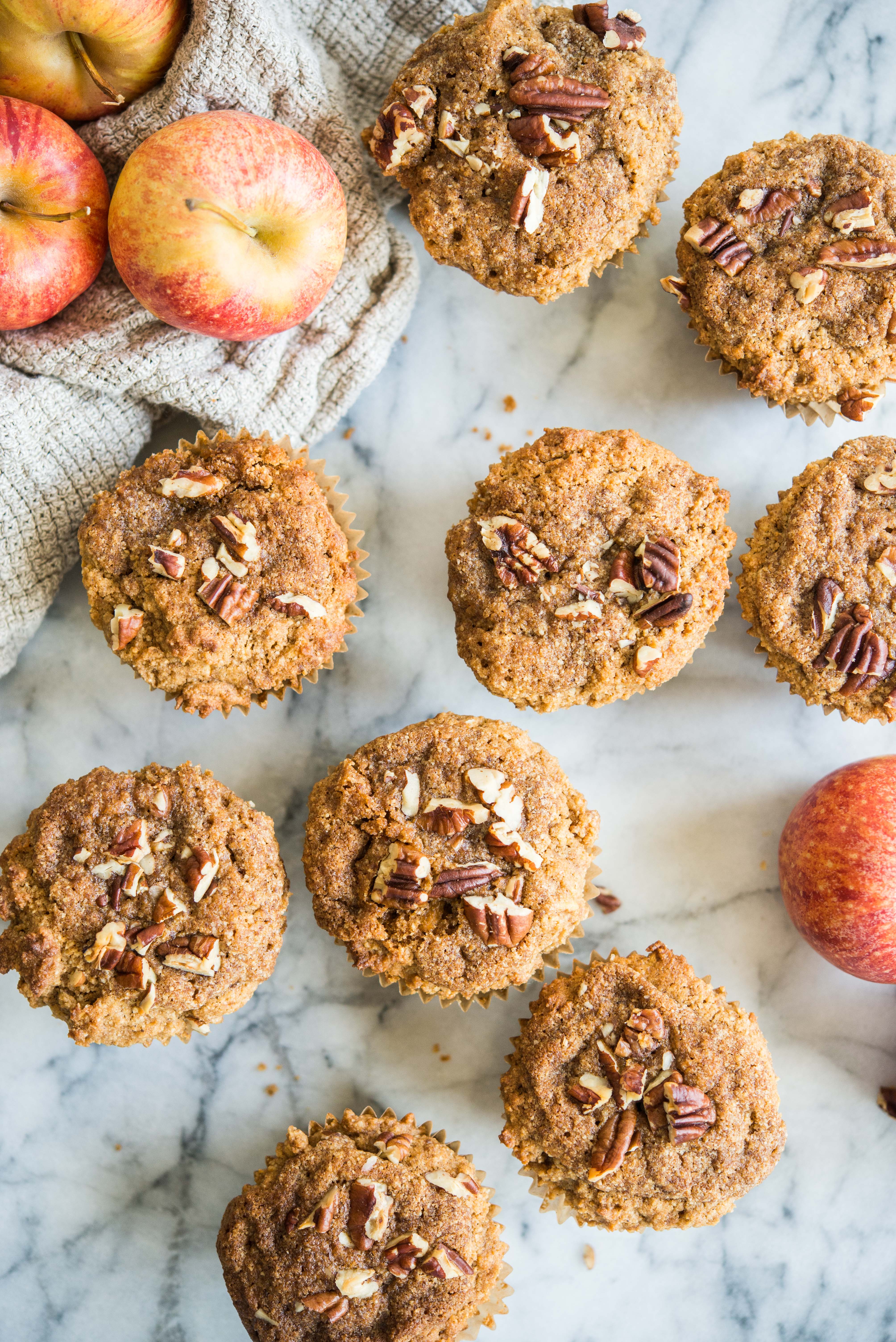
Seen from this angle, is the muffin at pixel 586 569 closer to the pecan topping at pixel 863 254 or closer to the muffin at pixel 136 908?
the pecan topping at pixel 863 254

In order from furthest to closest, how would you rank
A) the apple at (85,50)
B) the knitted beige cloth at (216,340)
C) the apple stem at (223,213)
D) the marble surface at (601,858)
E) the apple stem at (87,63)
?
the marble surface at (601,858) < the knitted beige cloth at (216,340) < the apple stem at (87,63) < the apple at (85,50) < the apple stem at (223,213)

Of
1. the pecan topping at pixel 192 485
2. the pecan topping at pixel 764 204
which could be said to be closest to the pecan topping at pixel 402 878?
the pecan topping at pixel 192 485

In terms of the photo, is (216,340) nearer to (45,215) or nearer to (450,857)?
(45,215)

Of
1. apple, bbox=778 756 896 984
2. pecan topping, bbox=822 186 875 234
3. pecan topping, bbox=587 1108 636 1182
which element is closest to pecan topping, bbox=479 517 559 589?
apple, bbox=778 756 896 984

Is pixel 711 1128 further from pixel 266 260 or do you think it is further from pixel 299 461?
pixel 266 260

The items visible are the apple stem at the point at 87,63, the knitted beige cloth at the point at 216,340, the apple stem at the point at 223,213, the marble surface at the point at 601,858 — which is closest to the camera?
the apple stem at the point at 223,213

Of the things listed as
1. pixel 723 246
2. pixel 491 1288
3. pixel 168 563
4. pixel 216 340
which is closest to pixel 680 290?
pixel 723 246
